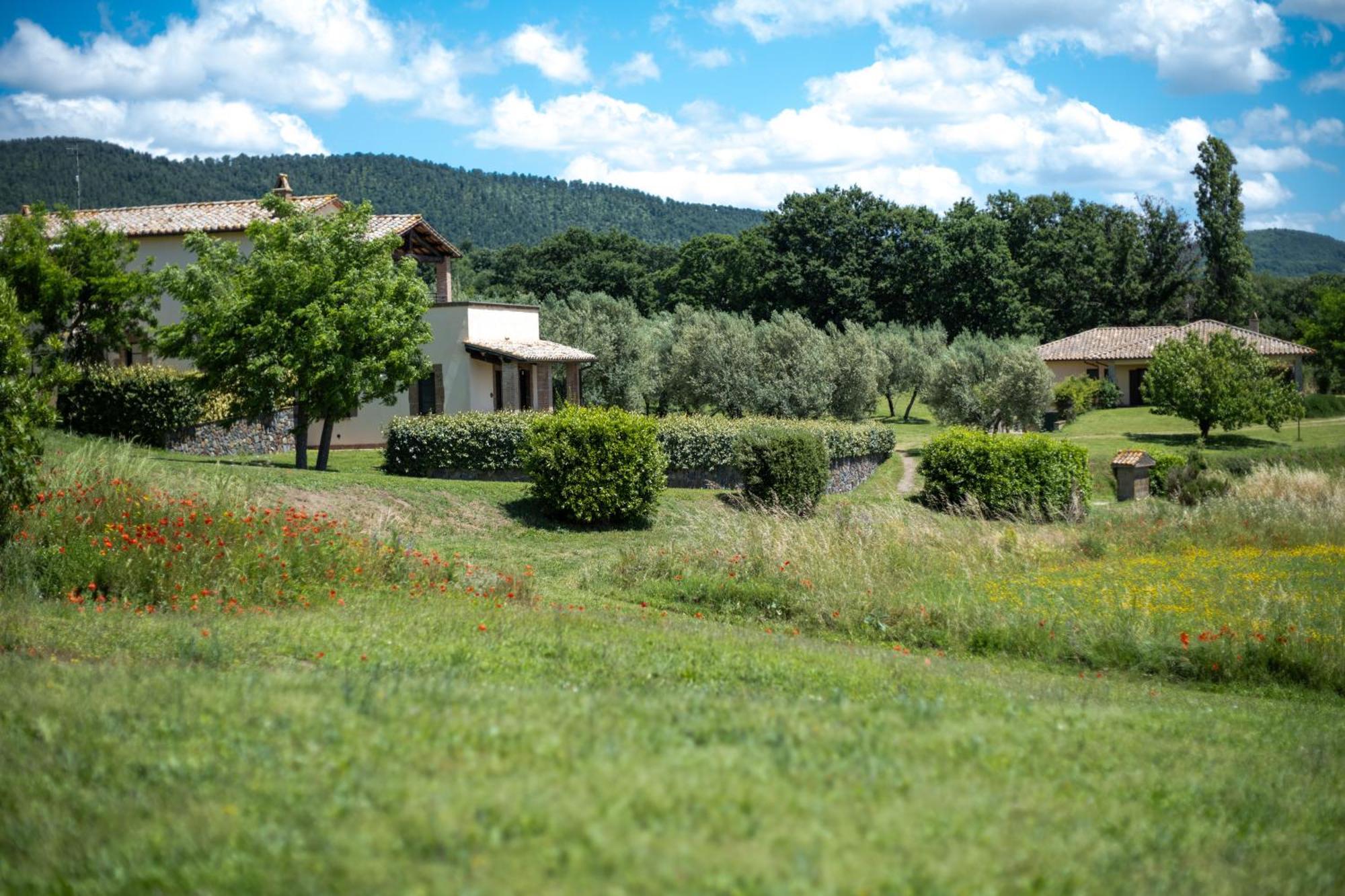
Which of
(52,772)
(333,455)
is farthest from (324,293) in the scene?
(52,772)

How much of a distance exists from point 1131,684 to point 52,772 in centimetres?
856

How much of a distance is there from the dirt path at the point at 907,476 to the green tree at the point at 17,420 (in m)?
22.3

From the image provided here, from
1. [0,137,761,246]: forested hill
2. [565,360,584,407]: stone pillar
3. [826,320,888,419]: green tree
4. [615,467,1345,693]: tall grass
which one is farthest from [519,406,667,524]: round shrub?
[0,137,761,246]: forested hill

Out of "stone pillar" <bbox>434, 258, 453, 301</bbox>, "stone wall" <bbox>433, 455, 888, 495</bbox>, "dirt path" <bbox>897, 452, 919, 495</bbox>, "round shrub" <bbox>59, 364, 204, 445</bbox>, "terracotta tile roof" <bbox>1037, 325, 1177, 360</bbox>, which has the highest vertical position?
"stone pillar" <bbox>434, 258, 453, 301</bbox>

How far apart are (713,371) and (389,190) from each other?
8885cm

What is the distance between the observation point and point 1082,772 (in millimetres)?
5504

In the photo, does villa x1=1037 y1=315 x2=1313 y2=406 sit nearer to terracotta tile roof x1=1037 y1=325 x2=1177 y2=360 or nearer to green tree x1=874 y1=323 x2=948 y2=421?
terracotta tile roof x1=1037 y1=325 x2=1177 y2=360

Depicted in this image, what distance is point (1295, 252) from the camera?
17612 centimetres

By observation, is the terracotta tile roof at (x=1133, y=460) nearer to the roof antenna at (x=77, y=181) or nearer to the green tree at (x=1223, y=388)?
the green tree at (x=1223, y=388)

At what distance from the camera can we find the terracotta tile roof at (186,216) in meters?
33.4

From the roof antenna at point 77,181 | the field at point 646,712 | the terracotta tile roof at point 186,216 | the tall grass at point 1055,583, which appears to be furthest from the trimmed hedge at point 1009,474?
the roof antenna at point 77,181

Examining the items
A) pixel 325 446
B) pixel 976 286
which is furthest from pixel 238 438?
pixel 976 286

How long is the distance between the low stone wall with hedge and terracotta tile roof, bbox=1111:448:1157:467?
7.52 metres

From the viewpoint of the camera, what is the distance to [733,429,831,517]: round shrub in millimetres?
24125
